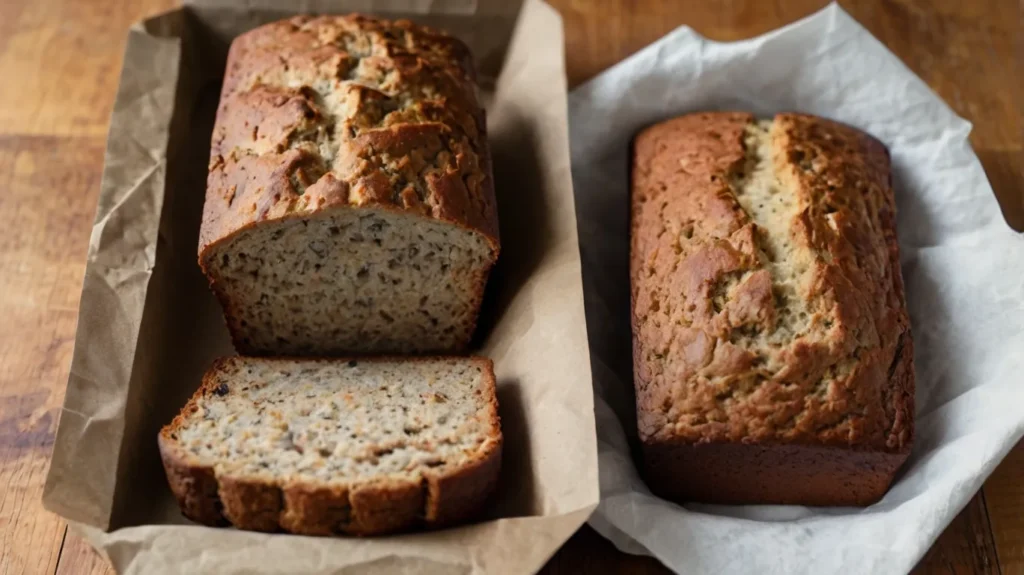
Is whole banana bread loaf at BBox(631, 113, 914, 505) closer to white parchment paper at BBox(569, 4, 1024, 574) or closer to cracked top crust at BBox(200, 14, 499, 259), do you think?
white parchment paper at BBox(569, 4, 1024, 574)

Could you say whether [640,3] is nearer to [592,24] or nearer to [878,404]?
[592,24]

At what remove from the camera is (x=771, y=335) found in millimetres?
2436

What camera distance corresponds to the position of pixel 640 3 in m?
3.65

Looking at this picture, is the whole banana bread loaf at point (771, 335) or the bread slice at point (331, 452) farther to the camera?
the whole banana bread loaf at point (771, 335)

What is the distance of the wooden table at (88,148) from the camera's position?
8.14 feet

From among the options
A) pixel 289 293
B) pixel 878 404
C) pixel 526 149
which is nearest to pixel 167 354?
pixel 289 293

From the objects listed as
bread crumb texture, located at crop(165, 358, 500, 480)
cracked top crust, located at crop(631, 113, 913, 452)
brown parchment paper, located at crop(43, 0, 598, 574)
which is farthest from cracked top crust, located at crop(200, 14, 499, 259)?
cracked top crust, located at crop(631, 113, 913, 452)

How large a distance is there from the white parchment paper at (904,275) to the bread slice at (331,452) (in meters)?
0.39

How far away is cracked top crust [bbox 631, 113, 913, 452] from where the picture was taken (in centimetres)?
241

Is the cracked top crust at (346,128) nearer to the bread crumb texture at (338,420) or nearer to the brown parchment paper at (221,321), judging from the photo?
the brown parchment paper at (221,321)

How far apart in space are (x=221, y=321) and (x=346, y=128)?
0.72m

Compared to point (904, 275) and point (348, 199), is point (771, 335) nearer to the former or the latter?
point (904, 275)

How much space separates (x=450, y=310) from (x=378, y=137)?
50 centimetres

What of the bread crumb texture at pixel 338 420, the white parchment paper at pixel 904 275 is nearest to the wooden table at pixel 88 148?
the white parchment paper at pixel 904 275
